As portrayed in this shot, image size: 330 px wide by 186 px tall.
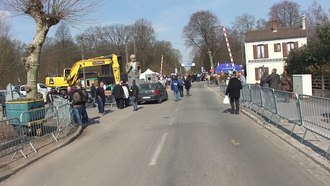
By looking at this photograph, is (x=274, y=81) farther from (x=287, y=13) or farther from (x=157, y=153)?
(x=287, y=13)

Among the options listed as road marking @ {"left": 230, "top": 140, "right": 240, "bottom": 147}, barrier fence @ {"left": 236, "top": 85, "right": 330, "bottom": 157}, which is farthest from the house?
road marking @ {"left": 230, "top": 140, "right": 240, "bottom": 147}

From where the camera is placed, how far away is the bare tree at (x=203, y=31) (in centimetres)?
10206

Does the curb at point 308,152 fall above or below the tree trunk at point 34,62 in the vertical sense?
below

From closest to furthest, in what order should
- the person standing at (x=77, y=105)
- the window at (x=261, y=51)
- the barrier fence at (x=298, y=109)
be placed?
the barrier fence at (x=298, y=109) → the person standing at (x=77, y=105) → the window at (x=261, y=51)

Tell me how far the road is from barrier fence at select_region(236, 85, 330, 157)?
713mm

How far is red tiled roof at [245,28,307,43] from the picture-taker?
226ft

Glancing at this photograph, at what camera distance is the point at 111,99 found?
3145 centimetres

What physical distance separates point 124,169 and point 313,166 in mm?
3481

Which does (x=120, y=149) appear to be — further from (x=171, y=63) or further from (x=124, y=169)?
(x=171, y=63)

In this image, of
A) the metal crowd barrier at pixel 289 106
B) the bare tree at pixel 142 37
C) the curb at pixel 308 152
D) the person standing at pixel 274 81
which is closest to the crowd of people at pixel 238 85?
the person standing at pixel 274 81

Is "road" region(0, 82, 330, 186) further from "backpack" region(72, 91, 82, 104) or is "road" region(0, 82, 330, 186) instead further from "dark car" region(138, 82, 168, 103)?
"dark car" region(138, 82, 168, 103)

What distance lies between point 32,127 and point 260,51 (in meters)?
59.7

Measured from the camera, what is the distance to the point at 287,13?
342 feet

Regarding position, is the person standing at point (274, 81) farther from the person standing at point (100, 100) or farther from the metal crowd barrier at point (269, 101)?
the person standing at point (100, 100)
